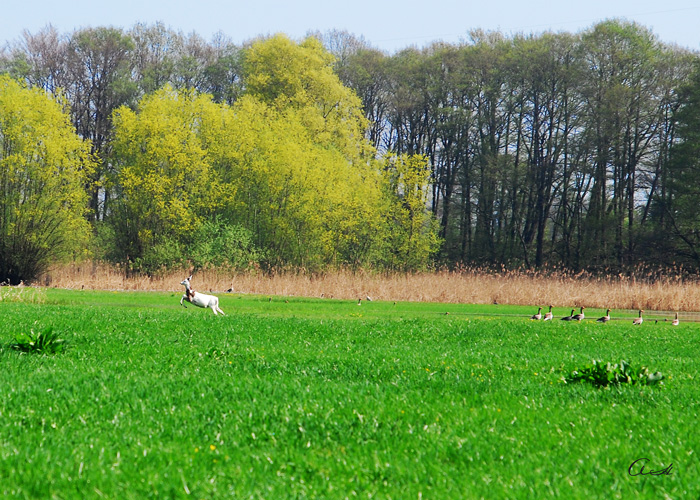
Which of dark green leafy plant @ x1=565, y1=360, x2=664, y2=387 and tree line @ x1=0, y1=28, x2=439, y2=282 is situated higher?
tree line @ x1=0, y1=28, x2=439, y2=282

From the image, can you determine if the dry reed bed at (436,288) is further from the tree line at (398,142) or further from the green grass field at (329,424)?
the green grass field at (329,424)

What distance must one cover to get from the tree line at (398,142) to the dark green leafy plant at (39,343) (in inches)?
1161

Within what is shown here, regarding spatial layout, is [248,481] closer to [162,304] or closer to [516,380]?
[516,380]

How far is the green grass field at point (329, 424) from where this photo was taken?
418cm

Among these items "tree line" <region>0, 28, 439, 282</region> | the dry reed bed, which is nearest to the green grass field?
the dry reed bed

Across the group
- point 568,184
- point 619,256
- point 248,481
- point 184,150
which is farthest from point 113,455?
point 568,184

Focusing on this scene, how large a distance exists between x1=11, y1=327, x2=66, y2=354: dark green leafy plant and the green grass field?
0.19 m

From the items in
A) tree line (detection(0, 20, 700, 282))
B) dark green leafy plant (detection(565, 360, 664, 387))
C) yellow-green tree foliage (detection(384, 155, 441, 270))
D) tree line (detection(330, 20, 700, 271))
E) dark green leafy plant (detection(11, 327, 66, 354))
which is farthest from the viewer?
yellow-green tree foliage (detection(384, 155, 441, 270))

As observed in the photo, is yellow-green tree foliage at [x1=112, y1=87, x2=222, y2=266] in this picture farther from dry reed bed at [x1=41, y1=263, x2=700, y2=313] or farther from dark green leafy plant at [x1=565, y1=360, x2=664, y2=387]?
dark green leafy plant at [x1=565, y1=360, x2=664, y2=387]

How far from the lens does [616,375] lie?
7465 mm

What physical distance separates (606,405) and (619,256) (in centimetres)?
4483

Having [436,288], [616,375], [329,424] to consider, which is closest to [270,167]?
[436,288]

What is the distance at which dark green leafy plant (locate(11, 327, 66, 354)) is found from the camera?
9.10 m

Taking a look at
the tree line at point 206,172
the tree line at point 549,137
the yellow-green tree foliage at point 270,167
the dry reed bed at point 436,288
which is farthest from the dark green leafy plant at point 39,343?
the tree line at point 549,137
